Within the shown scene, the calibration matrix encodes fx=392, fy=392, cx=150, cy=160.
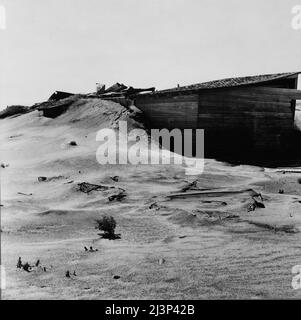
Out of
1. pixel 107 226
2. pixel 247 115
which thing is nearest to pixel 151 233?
pixel 107 226

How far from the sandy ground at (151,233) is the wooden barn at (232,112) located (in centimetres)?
498

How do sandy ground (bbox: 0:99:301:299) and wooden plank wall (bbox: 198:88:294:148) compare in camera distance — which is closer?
sandy ground (bbox: 0:99:301:299)

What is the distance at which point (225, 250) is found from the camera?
5770 millimetres

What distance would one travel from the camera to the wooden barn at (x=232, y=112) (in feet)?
58.8

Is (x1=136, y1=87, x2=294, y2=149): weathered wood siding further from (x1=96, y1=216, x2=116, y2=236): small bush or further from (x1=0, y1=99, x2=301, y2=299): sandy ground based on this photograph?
(x1=96, y1=216, x2=116, y2=236): small bush

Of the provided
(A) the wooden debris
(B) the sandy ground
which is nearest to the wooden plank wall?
(B) the sandy ground

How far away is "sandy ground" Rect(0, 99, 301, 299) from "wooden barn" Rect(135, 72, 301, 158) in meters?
4.98

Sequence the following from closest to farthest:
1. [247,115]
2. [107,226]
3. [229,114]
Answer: [107,226]
[229,114]
[247,115]

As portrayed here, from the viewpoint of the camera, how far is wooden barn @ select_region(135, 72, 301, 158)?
58.8ft

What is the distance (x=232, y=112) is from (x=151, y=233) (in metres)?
12.7

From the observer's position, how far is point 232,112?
18.3 metres

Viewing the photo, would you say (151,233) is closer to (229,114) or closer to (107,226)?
(107,226)

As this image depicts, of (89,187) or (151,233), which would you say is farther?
(89,187)
